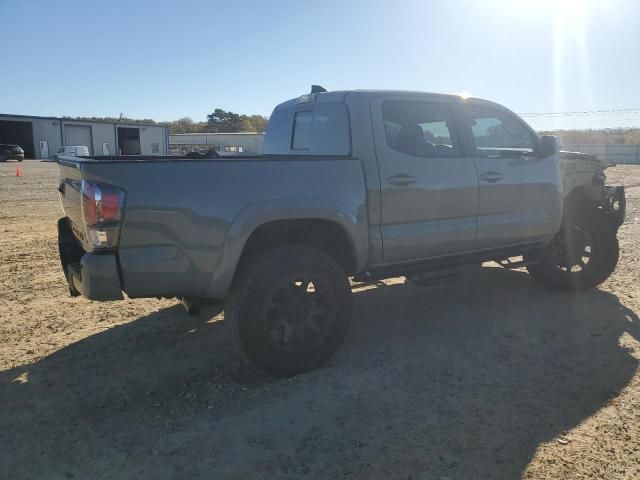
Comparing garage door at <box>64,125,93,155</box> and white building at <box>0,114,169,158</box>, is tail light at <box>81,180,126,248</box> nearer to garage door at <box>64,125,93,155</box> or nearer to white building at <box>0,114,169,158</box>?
white building at <box>0,114,169,158</box>

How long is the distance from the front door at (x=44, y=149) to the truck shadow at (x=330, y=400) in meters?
51.3

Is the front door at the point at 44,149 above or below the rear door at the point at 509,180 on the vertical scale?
above

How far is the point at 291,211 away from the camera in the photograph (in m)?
3.46

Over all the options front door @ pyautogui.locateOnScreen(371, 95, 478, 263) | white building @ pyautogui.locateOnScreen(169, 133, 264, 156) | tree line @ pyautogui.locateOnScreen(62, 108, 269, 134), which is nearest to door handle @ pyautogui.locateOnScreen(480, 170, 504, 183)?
front door @ pyautogui.locateOnScreen(371, 95, 478, 263)

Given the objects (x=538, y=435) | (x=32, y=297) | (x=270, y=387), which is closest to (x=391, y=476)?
(x=538, y=435)

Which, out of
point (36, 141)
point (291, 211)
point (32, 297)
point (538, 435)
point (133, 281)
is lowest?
point (538, 435)

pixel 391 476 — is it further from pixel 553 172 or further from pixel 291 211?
pixel 553 172

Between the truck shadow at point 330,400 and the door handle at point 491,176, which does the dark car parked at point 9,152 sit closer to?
the truck shadow at point 330,400

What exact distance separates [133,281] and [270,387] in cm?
118

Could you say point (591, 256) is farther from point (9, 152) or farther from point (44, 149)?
point (44, 149)

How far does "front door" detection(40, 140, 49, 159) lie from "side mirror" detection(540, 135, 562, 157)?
52819mm

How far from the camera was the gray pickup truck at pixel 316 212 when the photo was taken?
3094 millimetres

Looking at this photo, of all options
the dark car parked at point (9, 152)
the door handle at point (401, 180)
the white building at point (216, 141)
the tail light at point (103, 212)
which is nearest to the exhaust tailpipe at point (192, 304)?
the tail light at point (103, 212)

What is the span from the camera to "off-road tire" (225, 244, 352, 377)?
134 inches
